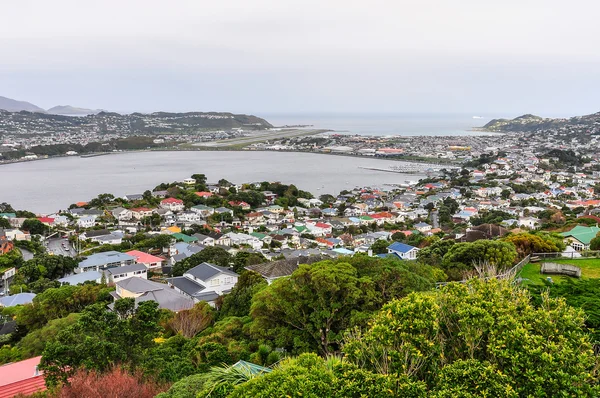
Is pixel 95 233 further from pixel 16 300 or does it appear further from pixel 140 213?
pixel 16 300

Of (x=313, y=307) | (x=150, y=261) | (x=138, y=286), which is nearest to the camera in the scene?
(x=313, y=307)

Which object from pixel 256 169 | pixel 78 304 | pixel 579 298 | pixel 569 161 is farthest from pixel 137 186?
pixel 569 161

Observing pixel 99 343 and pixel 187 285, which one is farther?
pixel 187 285

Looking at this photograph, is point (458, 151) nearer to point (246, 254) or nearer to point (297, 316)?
point (246, 254)

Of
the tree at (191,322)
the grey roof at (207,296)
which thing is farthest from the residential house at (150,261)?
the tree at (191,322)

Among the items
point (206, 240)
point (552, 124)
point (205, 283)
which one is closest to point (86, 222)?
point (206, 240)

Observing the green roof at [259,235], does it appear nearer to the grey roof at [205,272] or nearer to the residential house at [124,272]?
the residential house at [124,272]
